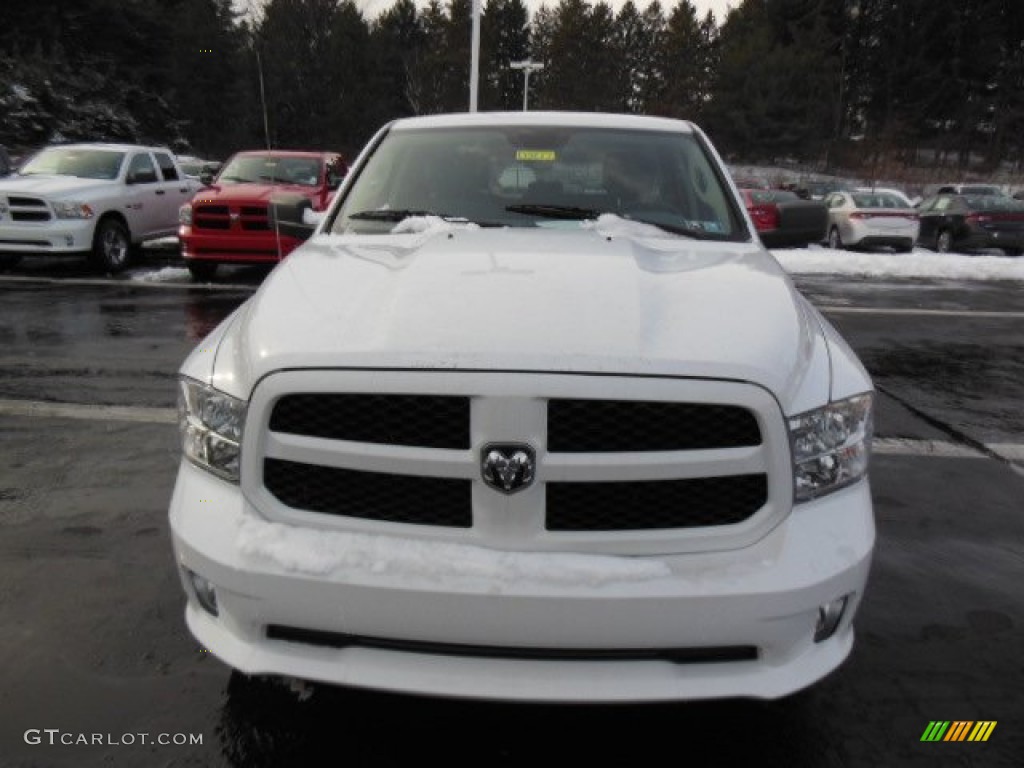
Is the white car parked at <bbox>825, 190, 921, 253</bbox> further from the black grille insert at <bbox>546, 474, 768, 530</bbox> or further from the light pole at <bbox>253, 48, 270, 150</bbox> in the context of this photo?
the black grille insert at <bbox>546, 474, 768, 530</bbox>

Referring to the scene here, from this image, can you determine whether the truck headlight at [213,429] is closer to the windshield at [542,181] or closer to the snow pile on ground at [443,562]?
the snow pile on ground at [443,562]

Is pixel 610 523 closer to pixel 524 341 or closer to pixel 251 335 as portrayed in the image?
pixel 524 341

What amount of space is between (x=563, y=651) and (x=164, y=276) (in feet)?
39.1

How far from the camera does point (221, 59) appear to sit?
2275 inches

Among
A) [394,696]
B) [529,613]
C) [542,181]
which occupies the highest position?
[542,181]

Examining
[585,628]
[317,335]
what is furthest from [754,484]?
[317,335]

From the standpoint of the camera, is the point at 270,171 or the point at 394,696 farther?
the point at 270,171

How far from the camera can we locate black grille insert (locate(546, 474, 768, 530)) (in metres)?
2.16

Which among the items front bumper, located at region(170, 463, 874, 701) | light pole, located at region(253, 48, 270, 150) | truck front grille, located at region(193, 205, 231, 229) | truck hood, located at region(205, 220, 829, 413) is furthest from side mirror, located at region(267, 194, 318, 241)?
truck front grille, located at region(193, 205, 231, 229)


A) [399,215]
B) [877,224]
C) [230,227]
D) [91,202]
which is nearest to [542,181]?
[399,215]

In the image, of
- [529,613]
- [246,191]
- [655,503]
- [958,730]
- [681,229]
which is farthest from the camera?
[246,191]

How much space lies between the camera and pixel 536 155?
13.0 feet

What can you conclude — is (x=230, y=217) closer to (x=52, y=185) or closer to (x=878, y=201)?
(x=52, y=185)

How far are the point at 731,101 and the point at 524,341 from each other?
71.9m
